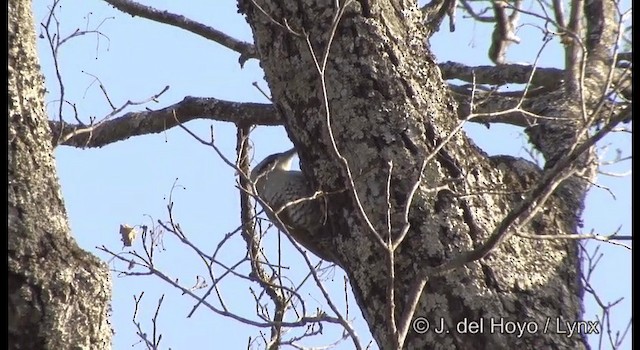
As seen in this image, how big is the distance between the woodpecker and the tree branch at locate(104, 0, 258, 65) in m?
0.56

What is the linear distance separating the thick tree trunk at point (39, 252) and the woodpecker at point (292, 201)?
82 cm

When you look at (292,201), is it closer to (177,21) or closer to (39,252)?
(39,252)

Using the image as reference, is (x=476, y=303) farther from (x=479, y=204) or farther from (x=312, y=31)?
(x=312, y=31)

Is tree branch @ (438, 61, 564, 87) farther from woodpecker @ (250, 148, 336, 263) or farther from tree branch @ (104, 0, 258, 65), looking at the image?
tree branch @ (104, 0, 258, 65)

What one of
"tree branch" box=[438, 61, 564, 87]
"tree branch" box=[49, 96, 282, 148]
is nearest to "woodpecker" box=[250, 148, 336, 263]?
"tree branch" box=[49, 96, 282, 148]

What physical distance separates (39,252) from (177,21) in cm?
228

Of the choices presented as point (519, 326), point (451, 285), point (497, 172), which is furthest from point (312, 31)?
point (519, 326)

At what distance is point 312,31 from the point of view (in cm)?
273

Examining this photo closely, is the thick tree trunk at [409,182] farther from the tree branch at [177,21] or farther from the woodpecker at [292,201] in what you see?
the tree branch at [177,21]

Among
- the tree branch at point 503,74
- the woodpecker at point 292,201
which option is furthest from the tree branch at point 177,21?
the tree branch at point 503,74

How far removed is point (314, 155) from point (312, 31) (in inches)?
15.0

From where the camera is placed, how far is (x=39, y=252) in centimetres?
181

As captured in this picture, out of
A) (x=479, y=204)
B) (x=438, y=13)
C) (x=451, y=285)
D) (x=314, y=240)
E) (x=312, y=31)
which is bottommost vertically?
(x=451, y=285)

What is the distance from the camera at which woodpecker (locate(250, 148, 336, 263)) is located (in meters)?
3.01
